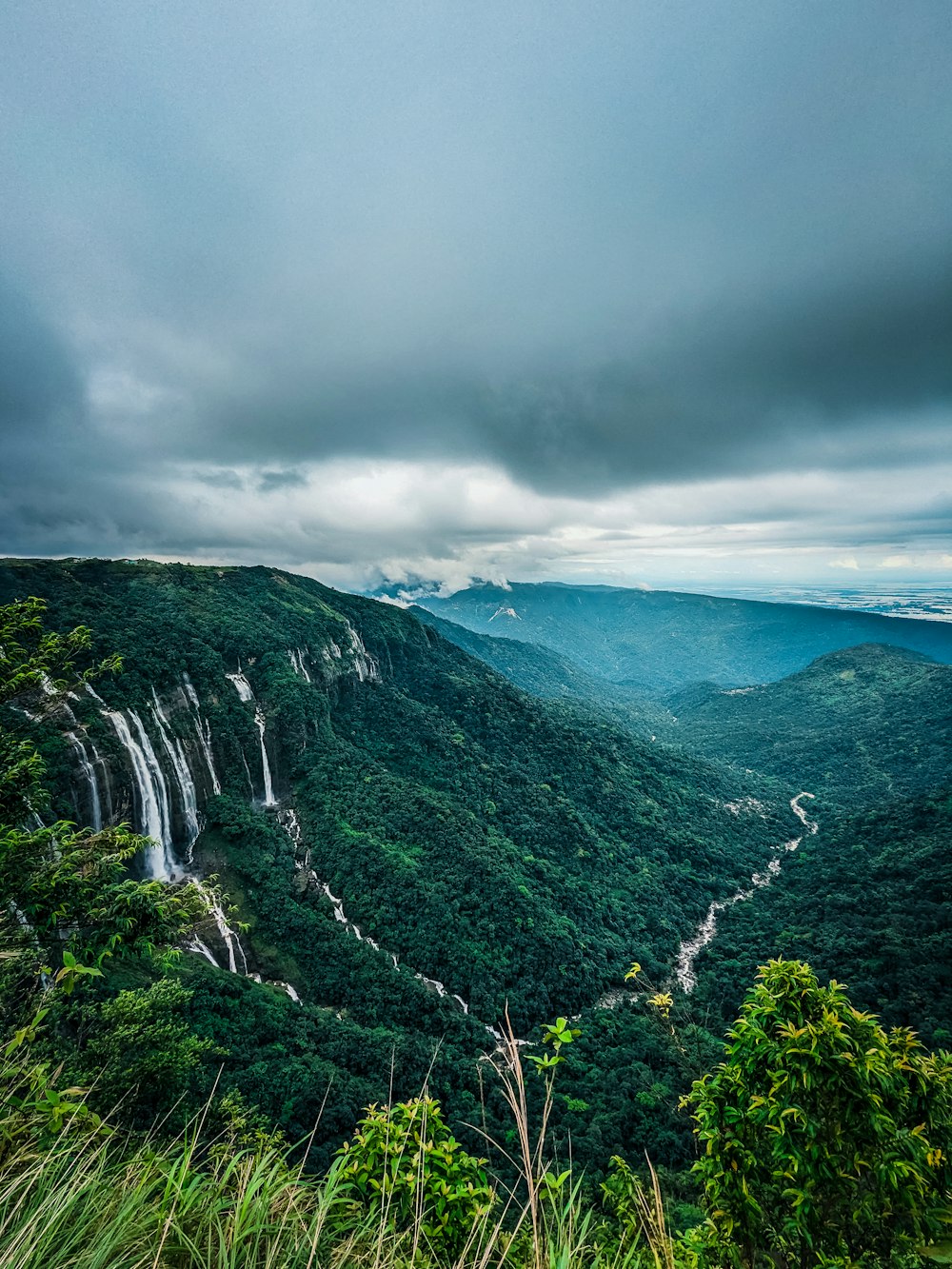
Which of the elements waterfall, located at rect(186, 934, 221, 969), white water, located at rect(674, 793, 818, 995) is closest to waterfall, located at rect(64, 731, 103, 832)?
waterfall, located at rect(186, 934, 221, 969)

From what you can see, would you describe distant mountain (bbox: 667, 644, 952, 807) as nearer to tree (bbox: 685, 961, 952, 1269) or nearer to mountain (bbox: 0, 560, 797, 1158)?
mountain (bbox: 0, 560, 797, 1158)

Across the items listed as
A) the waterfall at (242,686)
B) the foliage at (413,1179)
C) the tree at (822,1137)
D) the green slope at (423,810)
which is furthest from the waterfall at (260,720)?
the tree at (822,1137)

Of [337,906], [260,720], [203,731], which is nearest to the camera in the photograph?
[337,906]

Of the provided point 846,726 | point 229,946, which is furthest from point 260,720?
point 846,726

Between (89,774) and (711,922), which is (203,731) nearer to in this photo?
(89,774)

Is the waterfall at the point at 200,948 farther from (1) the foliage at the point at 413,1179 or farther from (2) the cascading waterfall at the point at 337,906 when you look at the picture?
(1) the foliage at the point at 413,1179

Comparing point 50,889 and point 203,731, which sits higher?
point 50,889
